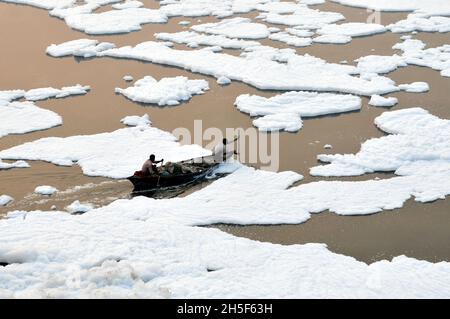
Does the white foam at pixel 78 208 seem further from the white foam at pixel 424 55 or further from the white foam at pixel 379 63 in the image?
the white foam at pixel 424 55

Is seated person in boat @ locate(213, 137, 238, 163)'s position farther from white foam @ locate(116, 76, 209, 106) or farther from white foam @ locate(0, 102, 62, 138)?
white foam @ locate(0, 102, 62, 138)

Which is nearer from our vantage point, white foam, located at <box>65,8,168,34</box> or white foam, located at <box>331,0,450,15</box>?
white foam, located at <box>65,8,168,34</box>

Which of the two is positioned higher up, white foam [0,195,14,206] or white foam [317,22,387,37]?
white foam [317,22,387,37]

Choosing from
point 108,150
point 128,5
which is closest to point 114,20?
point 128,5

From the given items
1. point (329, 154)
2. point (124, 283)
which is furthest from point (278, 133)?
point (124, 283)

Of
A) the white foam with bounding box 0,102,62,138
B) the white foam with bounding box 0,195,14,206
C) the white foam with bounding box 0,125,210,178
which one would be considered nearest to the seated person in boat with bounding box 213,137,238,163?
the white foam with bounding box 0,125,210,178

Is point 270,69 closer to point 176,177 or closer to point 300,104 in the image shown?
point 300,104
